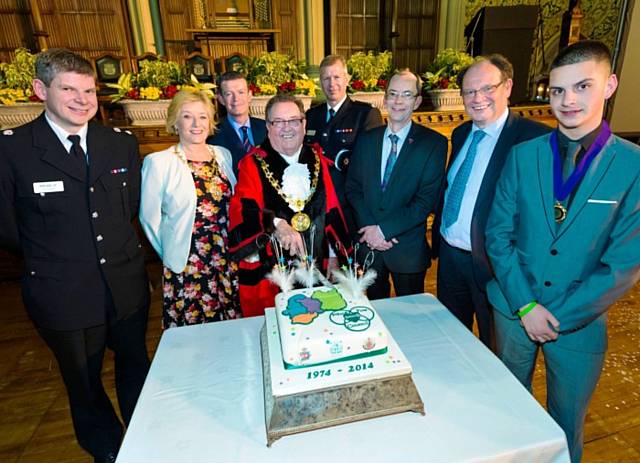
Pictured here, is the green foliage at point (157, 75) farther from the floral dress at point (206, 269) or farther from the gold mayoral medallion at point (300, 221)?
the gold mayoral medallion at point (300, 221)

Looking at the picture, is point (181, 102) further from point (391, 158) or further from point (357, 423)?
point (357, 423)

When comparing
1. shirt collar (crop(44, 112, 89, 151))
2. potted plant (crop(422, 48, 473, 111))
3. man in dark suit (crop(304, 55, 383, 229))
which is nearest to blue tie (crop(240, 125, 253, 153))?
man in dark suit (crop(304, 55, 383, 229))

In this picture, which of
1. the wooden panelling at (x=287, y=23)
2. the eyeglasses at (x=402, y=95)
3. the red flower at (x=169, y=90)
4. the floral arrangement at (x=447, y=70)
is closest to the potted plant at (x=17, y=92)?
the red flower at (x=169, y=90)

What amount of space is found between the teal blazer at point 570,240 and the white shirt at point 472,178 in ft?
0.99

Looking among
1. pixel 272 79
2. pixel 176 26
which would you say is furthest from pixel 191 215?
pixel 176 26

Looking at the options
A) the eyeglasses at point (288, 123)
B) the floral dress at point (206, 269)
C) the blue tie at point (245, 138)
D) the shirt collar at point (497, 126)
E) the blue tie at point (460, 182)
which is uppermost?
the eyeglasses at point (288, 123)

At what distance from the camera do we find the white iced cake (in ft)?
3.37

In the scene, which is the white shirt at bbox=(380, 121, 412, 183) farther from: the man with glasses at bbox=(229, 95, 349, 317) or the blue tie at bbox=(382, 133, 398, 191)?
the man with glasses at bbox=(229, 95, 349, 317)

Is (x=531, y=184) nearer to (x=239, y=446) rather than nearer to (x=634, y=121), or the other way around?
(x=239, y=446)

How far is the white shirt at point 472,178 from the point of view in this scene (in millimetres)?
1717

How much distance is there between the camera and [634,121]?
20.4 feet

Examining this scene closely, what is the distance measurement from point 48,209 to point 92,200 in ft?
0.47

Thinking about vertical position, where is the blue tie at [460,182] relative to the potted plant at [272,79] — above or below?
below

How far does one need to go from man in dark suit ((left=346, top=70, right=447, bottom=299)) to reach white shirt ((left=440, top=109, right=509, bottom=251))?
0.57 ft
